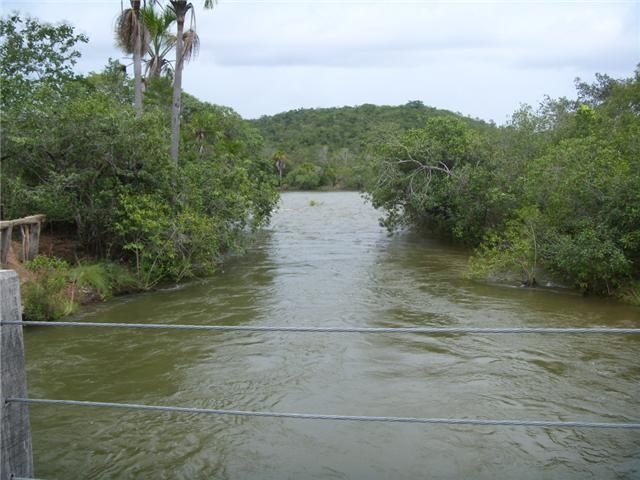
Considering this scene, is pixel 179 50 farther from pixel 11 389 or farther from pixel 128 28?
pixel 11 389

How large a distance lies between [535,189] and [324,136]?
263 ft

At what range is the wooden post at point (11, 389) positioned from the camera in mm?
3123

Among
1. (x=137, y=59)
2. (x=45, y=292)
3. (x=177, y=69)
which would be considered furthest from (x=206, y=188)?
(x=45, y=292)

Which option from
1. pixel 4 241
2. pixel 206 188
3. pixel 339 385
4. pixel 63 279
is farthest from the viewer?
pixel 206 188

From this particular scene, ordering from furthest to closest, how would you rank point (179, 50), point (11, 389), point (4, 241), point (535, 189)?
point (179, 50)
point (535, 189)
point (4, 241)
point (11, 389)

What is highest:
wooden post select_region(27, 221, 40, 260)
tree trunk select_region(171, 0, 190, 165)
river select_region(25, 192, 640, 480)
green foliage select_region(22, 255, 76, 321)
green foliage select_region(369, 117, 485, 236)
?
tree trunk select_region(171, 0, 190, 165)

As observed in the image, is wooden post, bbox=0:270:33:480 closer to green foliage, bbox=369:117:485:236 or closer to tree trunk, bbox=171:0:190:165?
tree trunk, bbox=171:0:190:165

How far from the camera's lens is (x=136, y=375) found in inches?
340

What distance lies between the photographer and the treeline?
12852 millimetres

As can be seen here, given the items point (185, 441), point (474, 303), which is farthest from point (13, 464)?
point (474, 303)

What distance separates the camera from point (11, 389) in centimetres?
317

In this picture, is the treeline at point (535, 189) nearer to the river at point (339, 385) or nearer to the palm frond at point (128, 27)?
the river at point (339, 385)

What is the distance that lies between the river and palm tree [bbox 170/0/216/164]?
5.16m

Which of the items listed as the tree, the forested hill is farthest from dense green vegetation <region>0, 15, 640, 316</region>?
the forested hill
